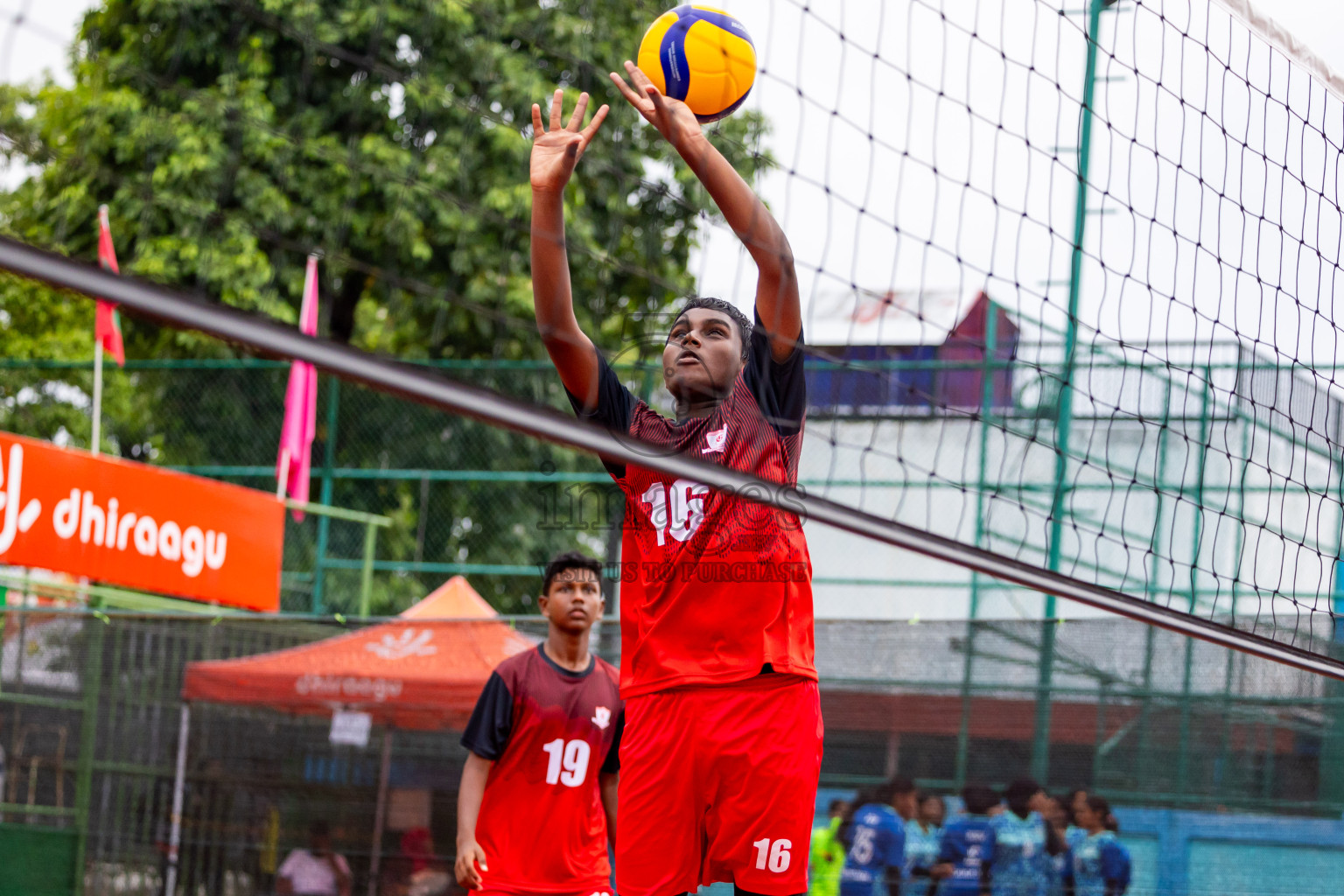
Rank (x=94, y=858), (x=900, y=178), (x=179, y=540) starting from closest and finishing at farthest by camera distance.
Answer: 1. (x=900, y=178)
2. (x=94, y=858)
3. (x=179, y=540)

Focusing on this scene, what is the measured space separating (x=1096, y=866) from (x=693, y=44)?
435cm

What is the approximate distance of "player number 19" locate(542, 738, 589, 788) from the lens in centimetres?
507

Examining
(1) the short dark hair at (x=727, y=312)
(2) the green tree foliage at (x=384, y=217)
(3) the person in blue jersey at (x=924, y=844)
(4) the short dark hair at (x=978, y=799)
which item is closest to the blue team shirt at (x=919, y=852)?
(3) the person in blue jersey at (x=924, y=844)

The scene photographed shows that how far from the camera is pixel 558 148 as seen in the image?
295 centimetres

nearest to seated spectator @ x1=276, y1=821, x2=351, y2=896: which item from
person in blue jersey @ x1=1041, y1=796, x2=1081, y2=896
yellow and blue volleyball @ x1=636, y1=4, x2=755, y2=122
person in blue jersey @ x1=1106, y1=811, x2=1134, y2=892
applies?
person in blue jersey @ x1=1041, y1=796, x2=1081, y2=896

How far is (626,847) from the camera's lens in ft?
10.4

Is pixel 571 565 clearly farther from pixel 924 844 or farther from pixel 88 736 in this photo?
pixel 88 736

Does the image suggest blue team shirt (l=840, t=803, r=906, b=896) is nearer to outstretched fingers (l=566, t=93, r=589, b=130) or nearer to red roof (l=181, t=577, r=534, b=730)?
red roof (l=181, t=577, r=534, b=730)

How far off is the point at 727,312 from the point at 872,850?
385 centimetres

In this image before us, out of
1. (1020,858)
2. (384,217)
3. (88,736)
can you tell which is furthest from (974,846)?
(384,217)

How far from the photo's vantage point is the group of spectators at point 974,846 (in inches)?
242

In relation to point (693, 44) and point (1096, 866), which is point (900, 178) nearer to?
point (693, 44)

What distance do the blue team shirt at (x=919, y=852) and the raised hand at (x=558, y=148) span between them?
173 inches

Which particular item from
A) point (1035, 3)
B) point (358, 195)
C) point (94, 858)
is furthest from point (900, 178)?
point (358, 195)
